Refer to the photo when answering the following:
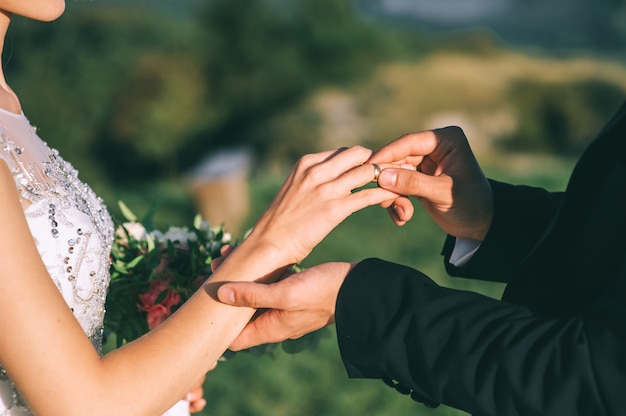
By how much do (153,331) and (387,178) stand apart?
2.73 ft

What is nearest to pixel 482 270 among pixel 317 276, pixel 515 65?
pixel 317 276

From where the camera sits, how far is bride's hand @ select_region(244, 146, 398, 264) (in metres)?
2.31


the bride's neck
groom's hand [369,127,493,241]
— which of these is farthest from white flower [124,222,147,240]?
groom's hand [369,127,493,241]

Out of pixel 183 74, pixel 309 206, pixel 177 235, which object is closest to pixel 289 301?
pixel 309 206

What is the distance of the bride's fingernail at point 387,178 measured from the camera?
8.01 ft

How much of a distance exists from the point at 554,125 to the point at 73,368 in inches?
701

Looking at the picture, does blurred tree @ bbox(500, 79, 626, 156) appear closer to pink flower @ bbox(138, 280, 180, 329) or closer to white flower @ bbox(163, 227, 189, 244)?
white flower @ bbox(163, 227, 189, 244)

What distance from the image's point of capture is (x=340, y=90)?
19156 millimetres

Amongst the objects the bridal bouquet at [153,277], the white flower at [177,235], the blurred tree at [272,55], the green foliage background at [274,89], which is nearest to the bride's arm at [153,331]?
the bridal bouquet at [153,277]

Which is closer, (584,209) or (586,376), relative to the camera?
(586,376)

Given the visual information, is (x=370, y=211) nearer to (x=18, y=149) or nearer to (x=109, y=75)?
(x=18, y=149)

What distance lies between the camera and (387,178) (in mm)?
2441

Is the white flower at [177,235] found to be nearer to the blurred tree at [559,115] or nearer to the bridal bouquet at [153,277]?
the bridal bouquet at [153,277]

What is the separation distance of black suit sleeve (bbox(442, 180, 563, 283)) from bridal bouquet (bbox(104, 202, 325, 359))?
0.65 m
